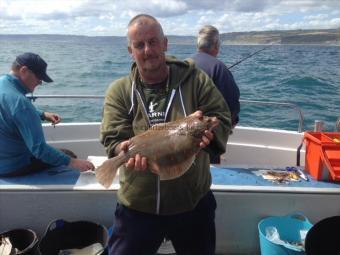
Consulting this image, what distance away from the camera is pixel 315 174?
4.32 metres

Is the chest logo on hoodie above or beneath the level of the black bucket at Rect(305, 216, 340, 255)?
above

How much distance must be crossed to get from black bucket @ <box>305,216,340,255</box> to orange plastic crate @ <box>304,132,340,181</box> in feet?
1.77

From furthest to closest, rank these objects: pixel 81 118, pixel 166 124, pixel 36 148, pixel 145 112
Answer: pixel 81 118
pixel 36 148
pixel 145 112
pixel 166 124

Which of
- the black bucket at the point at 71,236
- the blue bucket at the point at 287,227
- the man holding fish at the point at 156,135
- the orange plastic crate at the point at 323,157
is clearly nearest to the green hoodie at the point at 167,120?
the man holding fish at the point at 156,135

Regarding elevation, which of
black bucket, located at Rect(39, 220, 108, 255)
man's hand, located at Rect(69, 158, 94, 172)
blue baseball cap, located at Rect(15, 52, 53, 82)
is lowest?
black bucket, located at Rect(39, 220, 108, 255)

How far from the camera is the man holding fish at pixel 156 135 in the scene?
8.78 feet

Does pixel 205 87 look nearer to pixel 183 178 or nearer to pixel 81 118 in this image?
pixel 183 178

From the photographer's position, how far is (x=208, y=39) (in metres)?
4.84

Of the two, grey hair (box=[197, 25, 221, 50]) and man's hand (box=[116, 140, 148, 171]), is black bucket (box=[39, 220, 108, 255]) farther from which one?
grey hair (box=[197, 25, 221, 50])

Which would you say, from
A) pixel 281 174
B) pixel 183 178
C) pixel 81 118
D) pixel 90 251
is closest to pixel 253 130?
pixel 281 174

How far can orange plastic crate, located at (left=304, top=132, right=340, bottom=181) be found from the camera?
413cm

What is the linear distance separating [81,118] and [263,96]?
26.6 ft

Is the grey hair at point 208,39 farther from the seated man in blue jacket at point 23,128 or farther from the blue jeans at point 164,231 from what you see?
the blue jeans at point 164,231

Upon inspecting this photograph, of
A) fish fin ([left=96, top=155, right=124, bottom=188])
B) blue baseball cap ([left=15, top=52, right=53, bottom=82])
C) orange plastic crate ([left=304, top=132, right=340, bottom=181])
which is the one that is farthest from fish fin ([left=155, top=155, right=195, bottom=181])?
blue baseball cap ([left=15, top=52, right=53, bottom=82])
